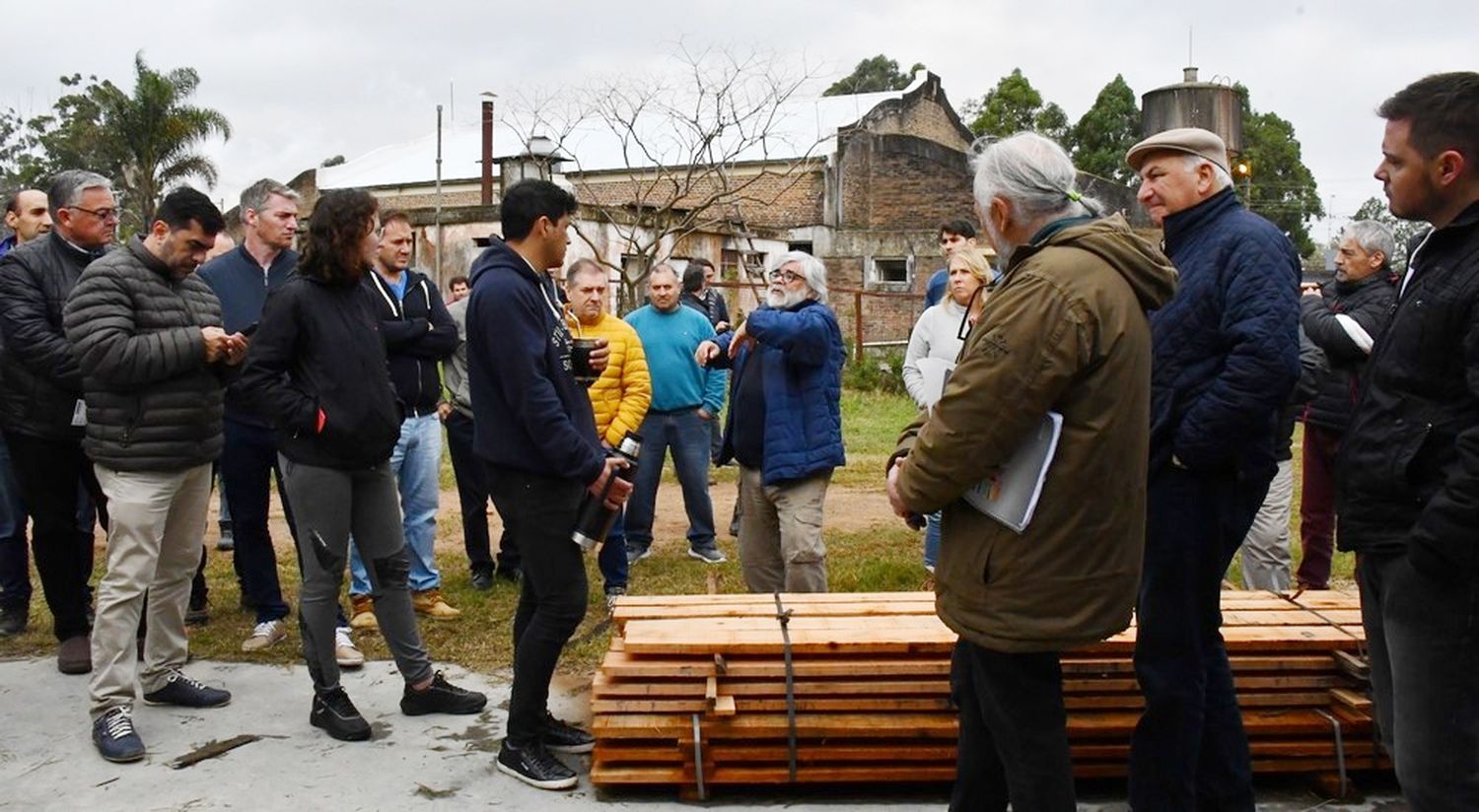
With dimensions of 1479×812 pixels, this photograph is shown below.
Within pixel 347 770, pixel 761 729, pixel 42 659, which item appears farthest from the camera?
pixel 42 659

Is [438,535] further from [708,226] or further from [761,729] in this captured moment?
[708,226]

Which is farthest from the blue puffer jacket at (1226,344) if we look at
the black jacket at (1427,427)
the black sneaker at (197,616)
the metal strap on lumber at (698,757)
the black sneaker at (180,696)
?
the black sneaker at (197,616)

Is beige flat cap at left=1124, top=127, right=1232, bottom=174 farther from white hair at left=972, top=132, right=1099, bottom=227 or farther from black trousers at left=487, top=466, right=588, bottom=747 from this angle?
black trousers at left=487, top=466, right=588, bottom=747

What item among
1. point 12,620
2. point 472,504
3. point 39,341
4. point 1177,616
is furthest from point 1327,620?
point 12,620

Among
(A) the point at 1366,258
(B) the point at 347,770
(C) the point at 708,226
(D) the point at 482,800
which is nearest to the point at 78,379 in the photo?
(B) the point at 347,770

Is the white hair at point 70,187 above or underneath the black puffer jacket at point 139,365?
above

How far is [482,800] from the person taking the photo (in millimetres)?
4117

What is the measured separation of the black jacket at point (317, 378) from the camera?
4.55 m

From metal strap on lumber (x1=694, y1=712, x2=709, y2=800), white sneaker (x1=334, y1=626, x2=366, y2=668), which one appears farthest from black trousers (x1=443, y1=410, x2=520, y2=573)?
metal strap on lumber (x1=694, y1=712, x2=709, y2=800)

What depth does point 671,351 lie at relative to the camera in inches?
306

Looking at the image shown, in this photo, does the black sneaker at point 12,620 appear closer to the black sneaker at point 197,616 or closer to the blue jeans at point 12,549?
the blue jeans at point 12,549

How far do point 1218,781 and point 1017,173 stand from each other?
79.3 inches

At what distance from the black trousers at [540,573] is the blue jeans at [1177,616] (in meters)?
1.88

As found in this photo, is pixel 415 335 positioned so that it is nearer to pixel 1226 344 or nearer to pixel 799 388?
pixel 799 388
